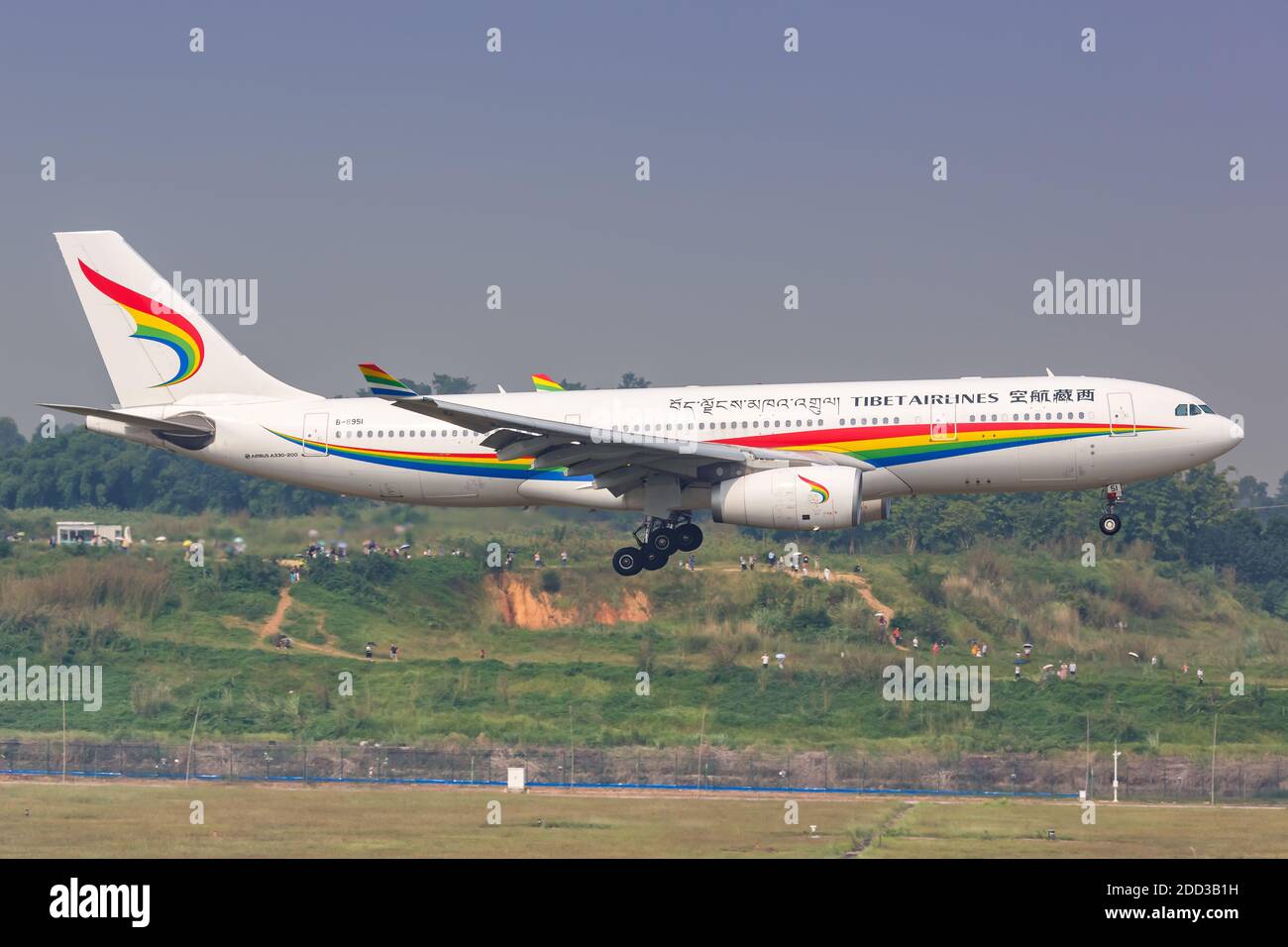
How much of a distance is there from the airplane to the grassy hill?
7055 mm

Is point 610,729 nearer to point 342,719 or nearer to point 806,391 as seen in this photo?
point 342,719

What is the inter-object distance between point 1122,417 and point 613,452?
515 inches

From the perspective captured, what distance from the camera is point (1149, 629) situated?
7744 cm

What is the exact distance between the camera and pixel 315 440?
157ft

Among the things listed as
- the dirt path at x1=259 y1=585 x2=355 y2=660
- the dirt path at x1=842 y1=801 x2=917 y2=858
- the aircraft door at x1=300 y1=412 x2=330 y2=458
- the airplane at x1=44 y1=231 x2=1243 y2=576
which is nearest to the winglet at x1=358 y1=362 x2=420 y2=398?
the airplane at x1=44 y1=231 x2=1243 y2=576

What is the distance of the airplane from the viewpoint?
43.9m

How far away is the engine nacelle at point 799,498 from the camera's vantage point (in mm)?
43031

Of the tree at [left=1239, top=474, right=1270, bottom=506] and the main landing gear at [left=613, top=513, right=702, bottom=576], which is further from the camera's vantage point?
the tree at [left=1239, top=474, right=1270, bottom=506]

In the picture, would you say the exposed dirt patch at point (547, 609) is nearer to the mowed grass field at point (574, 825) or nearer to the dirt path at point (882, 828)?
the mowed grass field at point (574, 825)

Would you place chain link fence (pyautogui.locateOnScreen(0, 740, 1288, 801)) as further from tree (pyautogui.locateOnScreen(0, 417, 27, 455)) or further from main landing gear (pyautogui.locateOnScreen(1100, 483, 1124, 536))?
tree (pyautogui.locateOnScreen(0, 417, 27, 455))

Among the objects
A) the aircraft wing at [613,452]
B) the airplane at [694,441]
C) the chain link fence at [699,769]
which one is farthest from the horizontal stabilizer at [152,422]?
the chain link fence at [699,769]

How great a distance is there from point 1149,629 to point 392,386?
47345 mm

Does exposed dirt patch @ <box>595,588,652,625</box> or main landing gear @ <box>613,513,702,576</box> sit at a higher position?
main landing gear @ <box>613,513,702,576</box>

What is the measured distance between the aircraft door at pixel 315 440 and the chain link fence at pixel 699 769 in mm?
12781
